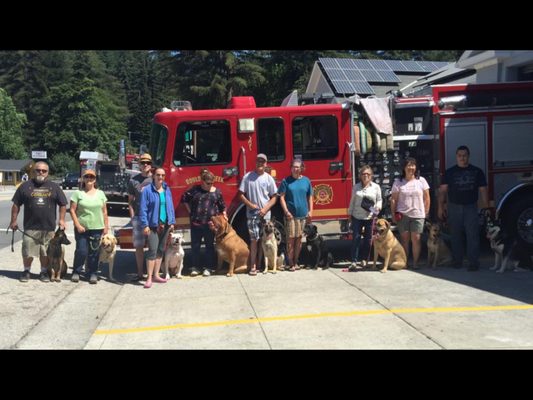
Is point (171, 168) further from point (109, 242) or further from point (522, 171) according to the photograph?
point (522, 171)

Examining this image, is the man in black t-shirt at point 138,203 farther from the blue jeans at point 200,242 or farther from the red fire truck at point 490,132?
the red fire truck at point 490,132

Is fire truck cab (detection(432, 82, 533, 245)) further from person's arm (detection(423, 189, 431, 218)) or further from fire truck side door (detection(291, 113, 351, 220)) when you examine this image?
fire truck side door (detection(291, 113, 351, 220))

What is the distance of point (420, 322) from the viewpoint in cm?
645

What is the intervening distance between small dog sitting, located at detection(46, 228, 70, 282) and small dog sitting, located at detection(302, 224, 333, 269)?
385cm

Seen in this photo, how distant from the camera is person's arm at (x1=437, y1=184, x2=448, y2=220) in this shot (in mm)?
9578

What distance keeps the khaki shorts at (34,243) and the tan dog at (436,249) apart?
6056 mm

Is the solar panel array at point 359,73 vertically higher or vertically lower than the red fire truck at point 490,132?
higher

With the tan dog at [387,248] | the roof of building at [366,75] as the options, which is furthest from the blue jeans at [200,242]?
the roof of building at [366,75]

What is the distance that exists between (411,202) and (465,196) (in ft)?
2.74

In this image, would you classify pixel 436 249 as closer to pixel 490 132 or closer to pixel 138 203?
pixel 490 132

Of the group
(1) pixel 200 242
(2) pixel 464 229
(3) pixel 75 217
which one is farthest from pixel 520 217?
(3) pixel 75 217

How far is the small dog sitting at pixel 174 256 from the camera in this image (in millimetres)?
9188

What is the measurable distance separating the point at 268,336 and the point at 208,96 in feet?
108
